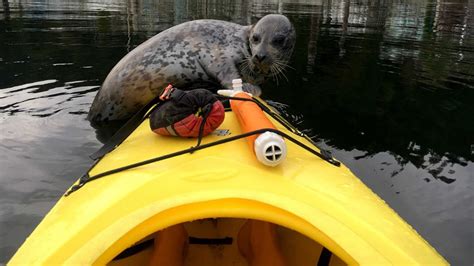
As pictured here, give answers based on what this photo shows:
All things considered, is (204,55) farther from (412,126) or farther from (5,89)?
(5,89)

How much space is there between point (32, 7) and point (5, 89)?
14572 mm

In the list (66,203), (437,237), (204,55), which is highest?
(204,55)

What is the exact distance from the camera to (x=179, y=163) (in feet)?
8.11

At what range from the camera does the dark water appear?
3988 millimetres

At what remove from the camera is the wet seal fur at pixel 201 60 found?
4.68 meters

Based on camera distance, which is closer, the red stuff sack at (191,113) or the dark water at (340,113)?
the red stuff sack at (191,113)

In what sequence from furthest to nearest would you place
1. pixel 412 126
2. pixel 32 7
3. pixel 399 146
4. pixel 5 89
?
pixel 32 7
pixel 5 89
pixel 412 126
pixel 399 146

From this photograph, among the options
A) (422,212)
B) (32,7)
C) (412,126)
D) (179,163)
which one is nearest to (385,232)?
(179,163)

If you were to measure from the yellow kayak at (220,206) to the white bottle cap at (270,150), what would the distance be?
4 cm

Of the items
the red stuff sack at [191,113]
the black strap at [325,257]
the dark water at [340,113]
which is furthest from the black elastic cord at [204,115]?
the dark water at [340,113]

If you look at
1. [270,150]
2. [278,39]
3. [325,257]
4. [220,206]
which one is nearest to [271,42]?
[278,39]

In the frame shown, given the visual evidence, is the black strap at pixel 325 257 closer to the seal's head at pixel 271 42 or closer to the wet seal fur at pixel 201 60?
the wet seal fur at pixel 201 60

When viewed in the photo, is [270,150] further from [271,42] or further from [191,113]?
[271,42]

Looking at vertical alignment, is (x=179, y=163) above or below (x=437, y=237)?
above
